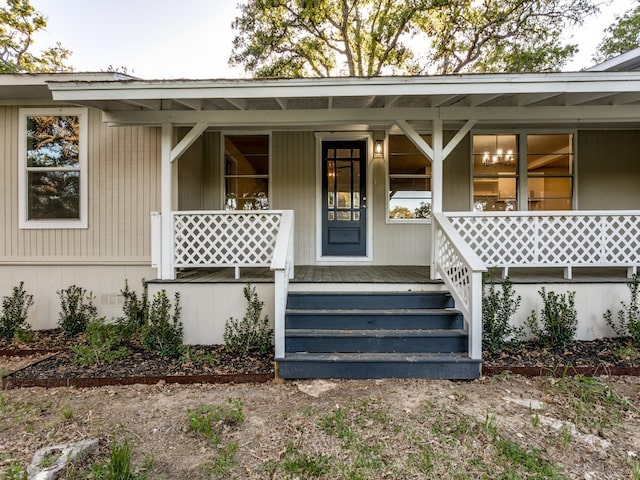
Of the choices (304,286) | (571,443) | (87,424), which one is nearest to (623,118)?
(571,443)

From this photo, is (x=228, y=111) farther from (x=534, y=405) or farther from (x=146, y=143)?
(x=534, y=405)

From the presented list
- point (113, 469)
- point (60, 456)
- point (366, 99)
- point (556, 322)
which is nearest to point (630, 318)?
point (556, 322)

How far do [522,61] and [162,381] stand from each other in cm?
1425

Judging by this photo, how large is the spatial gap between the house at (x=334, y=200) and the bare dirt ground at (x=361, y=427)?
1.31ft

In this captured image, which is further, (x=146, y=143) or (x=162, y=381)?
(x=146, y=143)

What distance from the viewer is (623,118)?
4.24m

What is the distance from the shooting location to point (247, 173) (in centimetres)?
592

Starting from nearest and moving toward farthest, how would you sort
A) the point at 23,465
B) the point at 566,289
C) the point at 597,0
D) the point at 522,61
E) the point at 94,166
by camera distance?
the point at 23,465
the point at 566,289
the point at 94,166
the point at 597,0
the point at 522,61

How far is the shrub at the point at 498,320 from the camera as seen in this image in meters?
3.60

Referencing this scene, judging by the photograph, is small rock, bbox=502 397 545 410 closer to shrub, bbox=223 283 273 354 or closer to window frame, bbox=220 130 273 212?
A: shrub, bbox=223 283 273 354

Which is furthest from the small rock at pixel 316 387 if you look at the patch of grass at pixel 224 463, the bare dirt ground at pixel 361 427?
the patch of grass at pixel 224 463

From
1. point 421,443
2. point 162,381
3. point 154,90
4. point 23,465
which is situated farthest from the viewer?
point 154,90

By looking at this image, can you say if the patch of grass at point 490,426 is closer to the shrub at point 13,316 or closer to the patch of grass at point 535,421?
the patch of grass at point 535,421

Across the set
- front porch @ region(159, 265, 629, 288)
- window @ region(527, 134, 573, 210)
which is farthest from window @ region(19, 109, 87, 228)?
window @ region(527, 134, 573, 210)
